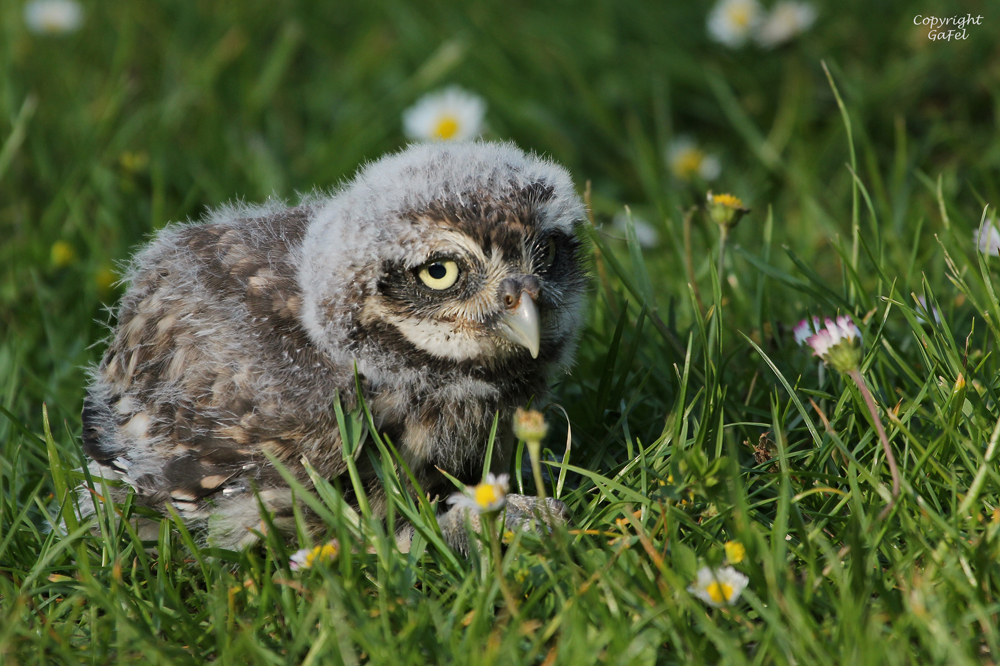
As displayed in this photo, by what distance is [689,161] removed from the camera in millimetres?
5453

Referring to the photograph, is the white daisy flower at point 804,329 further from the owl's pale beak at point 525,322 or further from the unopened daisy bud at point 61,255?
the unopened daisy bud at point 61,255

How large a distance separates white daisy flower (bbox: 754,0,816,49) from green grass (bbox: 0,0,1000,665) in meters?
0.10

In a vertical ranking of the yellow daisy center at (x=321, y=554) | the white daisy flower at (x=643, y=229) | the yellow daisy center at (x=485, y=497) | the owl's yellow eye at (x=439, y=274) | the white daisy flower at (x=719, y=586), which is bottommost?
the white daisy flower at (x=643, y=229)

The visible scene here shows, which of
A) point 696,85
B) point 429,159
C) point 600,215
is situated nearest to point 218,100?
point 600,215

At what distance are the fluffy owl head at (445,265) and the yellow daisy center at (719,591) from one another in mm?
757

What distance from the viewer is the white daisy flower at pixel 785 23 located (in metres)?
5.48

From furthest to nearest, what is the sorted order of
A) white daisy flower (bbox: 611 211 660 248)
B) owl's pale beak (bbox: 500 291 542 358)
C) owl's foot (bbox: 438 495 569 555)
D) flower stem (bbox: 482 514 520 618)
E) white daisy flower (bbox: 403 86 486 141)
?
white daisy flower (bbox: 403 86 486 141) → white daisy flower (bbox: 611 211 660 248) → owl's foot (bbox: 438 495 569 555) → owl's pale beak (bbox: 500 291 542 358) → flower stem (bbox: 482 514 520 618)

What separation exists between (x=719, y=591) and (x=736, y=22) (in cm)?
437

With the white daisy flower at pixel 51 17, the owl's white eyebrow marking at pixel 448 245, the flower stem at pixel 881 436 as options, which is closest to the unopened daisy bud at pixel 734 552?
the flower stem at pixel 881 436

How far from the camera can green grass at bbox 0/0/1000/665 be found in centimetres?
220

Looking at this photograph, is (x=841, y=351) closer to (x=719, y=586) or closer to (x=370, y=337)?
(x=719, y=586)

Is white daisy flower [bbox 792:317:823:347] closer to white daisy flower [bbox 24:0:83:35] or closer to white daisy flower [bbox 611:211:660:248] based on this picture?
white daisy flower [bbox 611:211:660:248]

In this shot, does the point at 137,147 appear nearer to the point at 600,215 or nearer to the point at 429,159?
the point at 600,215

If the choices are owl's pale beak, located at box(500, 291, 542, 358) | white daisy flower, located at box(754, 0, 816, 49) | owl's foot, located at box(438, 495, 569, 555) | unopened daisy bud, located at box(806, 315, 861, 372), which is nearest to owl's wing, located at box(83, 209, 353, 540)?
owl's foot, located at box(438, 495, 569, 555)
